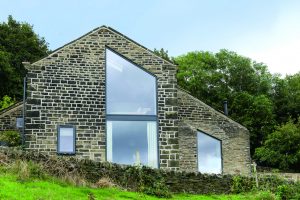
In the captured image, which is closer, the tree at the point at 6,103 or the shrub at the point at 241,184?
the shrub at the point at 241,184

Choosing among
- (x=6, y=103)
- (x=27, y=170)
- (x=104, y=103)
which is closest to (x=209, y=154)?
(x=104, y=103)

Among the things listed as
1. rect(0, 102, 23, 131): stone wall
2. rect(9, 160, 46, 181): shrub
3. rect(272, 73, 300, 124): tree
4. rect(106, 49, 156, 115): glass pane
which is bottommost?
rect(9, 160, 46, 181): shrub

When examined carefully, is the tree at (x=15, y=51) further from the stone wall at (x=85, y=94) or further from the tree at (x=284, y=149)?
the stone wall at (x=85, y=94)

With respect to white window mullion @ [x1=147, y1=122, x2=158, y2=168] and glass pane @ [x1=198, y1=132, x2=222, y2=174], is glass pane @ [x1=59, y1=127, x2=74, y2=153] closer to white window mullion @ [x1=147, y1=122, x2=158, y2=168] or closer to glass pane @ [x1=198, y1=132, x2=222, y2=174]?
white window mullion @ [x1=147, y1=122, x2=158, y2=168]

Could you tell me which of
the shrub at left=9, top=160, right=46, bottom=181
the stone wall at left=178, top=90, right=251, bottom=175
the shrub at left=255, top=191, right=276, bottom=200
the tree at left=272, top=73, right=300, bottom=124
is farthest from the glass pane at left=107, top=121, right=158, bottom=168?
the tree at left=272, top=73, right=300, bottom=124

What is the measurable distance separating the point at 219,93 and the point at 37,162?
40.2 metres

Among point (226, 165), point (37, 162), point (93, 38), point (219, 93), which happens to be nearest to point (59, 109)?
point (93, 38)

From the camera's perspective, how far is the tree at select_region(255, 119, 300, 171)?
150 feet

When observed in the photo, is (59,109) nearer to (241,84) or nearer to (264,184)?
(264,184)

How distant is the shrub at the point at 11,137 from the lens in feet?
90.1

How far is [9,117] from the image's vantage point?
3067 centimetres

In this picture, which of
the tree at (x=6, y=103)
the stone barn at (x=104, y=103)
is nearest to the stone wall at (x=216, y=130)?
the stone barn at (x=104, y=103)

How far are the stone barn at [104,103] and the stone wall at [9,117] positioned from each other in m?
6.34

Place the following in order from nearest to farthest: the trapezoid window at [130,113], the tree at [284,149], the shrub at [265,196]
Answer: the shrub at [265,196] → the trapezoid window at [130,113] → the tree at [284,149]
